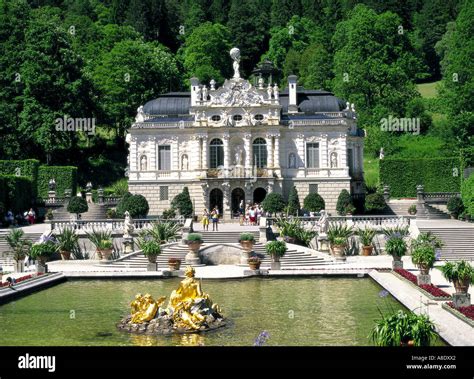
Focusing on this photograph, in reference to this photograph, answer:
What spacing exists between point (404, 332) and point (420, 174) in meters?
47.5

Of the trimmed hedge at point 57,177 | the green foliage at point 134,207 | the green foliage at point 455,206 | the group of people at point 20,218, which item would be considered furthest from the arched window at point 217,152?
the green foliage at point 455,206

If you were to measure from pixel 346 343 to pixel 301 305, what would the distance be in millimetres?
5841

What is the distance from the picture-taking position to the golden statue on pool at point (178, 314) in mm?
20641

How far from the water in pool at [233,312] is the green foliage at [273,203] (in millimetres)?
19413

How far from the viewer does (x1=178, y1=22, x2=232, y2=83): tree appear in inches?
3462

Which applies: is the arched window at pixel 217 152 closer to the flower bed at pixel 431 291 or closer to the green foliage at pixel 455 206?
the green foliage at pixel 455 206

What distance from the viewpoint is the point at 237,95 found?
55281 millimetres

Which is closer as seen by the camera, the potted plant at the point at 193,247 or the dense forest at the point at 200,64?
the potted plant at the point at 193,247

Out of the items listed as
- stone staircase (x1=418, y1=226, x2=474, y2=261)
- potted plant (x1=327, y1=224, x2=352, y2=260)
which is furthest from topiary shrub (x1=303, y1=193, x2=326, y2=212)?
stone staircase (x1=418, y1=226, x2=474, y2=261)

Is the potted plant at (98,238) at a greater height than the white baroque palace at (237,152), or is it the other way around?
the white baroque palace at (237,152)

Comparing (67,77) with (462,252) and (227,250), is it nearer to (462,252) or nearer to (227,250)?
(227,250)
